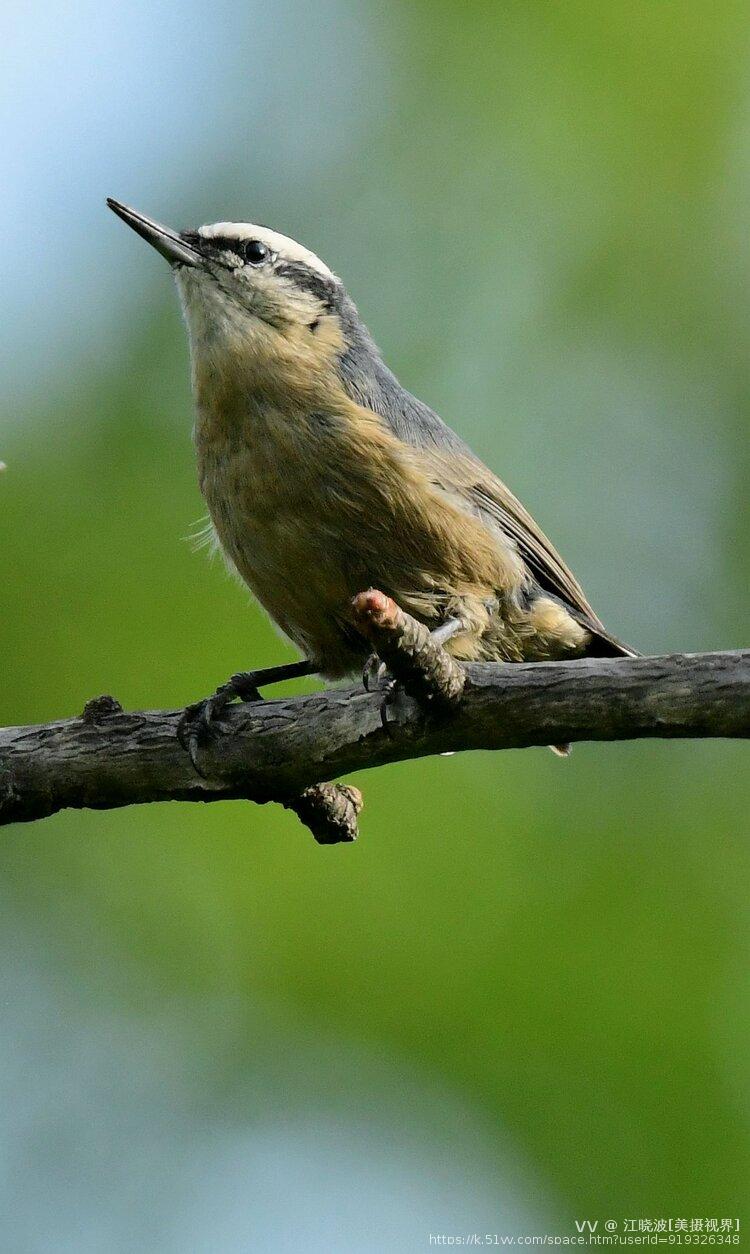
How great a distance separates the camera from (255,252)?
5.33m

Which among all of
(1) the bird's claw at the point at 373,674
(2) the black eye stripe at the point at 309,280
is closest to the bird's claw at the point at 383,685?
(1) the bird's claw at the point at 373,674

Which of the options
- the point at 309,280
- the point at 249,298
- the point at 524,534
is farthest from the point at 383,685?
the point at 309,280

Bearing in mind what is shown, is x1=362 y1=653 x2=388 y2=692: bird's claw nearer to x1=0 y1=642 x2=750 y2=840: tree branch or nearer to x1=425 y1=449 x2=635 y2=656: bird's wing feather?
x1=0 y1=642 x2=750 y2=840: tree branch

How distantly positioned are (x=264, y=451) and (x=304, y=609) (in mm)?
554

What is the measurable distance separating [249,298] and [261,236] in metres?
0.37

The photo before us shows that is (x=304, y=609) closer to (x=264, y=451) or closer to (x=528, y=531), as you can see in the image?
(x=264, y=451)

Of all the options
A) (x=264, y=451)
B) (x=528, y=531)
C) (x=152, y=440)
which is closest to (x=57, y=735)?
(x=264, y=451)

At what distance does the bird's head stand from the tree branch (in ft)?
4.66

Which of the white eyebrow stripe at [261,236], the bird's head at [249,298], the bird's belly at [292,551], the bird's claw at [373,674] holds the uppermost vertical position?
the white eyebrow stripe at [261,236]

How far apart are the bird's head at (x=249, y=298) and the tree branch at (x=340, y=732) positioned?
4.66 ft

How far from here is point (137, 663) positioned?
19.5 ft

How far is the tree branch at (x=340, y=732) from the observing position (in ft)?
11.3

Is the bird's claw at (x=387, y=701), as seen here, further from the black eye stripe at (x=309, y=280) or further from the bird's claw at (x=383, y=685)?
the black eye stripe at (x=309, y=280)

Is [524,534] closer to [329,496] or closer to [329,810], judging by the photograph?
[329,496]
